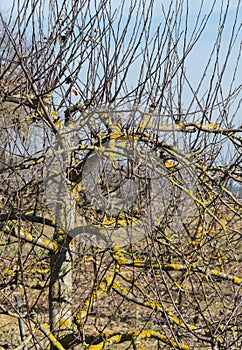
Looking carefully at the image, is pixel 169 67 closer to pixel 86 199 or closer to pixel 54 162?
pixel 54 162

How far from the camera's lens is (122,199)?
348 centimetres

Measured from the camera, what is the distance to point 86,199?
3803mm

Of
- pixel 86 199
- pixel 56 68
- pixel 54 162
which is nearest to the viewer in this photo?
pixel 56 68

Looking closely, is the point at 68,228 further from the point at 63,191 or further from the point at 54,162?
A: the point at 54,162

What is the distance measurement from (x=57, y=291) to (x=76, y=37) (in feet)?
5.52

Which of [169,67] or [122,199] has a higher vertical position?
[169,67]

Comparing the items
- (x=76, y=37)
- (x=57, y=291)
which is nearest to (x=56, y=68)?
(x=76, y=37)

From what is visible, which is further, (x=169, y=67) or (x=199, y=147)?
(x=199, y=147)

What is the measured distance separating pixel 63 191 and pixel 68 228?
258mm

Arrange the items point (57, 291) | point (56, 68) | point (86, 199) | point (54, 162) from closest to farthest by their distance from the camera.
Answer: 1. point (56, 68)
2. point (54, 162)
3. point (57, 291)
4. point (86, 199)

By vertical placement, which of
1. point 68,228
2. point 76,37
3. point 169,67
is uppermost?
point 76,37

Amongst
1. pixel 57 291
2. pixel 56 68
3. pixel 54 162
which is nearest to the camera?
pixel 56 68

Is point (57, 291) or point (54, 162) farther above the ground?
point (54, 162)

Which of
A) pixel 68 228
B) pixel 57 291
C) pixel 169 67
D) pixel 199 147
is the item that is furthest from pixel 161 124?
pixel 57 291
